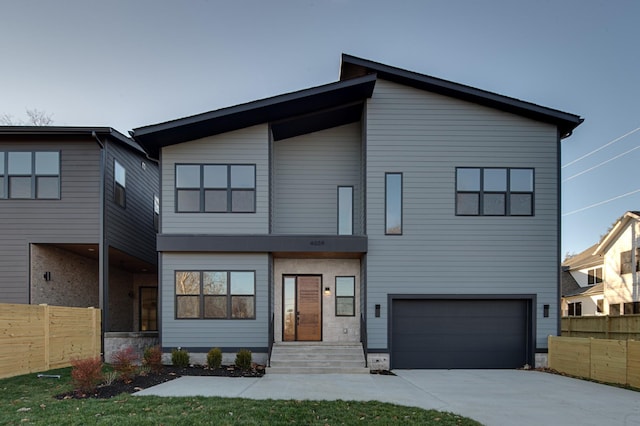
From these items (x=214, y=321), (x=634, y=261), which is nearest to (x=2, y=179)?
(x=214, y=321)

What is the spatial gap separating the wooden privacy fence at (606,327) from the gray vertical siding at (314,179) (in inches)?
345

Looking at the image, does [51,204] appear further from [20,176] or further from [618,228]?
[618,228]

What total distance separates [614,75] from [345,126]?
19.3 m

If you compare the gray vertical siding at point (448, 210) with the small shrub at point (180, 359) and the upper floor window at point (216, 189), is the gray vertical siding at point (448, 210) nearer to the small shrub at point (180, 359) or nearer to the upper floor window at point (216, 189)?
the upper floor window at point (216, 189)

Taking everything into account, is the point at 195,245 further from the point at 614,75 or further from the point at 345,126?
the point at 614,75

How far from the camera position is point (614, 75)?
23.3 m

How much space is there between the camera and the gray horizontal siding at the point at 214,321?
37.2 feet

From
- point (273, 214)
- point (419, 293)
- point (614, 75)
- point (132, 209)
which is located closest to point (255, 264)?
point (273, 214)

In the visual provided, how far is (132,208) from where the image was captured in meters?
14.5

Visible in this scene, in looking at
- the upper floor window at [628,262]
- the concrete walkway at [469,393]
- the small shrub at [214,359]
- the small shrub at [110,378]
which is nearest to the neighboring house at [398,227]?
→ the small shrub at [214,359]

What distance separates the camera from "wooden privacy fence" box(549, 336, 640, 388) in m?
9.12

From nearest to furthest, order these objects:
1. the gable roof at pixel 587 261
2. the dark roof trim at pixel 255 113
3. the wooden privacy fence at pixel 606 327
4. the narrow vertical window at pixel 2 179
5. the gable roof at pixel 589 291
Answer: the dark roof trim at pixel 255 113, the narrow vertical window at pixel 2 179, the wooden privacy fence at pixel 606 327, the gable roof at pixel 589 291, the gable roof at pixel 587 261

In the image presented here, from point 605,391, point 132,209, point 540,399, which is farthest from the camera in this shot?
point 132,209

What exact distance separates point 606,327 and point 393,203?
28.1 ft
